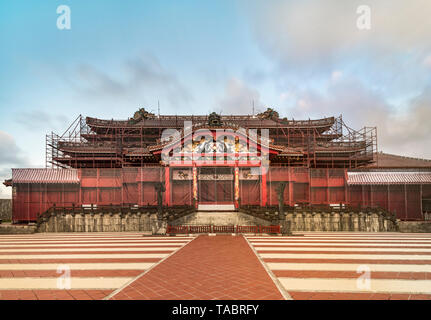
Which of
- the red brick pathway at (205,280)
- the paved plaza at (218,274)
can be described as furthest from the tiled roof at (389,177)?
the red brick pathway at (205,280)

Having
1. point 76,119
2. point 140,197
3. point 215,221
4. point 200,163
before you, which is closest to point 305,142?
point 200,163

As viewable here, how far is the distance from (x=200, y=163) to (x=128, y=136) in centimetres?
1651

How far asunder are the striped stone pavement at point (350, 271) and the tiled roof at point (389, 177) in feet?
59.4

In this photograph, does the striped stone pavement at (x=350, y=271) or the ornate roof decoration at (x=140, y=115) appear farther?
the ornate roof decoration at (x=140, y=115)

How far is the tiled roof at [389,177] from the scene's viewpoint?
2820 cm

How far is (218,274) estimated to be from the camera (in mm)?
7555

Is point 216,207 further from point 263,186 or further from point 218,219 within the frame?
point 263,186

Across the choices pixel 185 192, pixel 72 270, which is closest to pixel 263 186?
pixel 185 192

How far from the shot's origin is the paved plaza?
19.9 feet

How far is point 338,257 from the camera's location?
399 inches

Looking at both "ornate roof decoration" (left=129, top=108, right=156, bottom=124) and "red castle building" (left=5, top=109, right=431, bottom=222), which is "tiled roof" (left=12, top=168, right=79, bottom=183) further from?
"ornate roof decoration" (left=129, top=108, right=156, bottom=124)

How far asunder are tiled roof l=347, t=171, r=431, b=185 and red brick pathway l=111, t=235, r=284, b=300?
2430 cm

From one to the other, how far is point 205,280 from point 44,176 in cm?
2895

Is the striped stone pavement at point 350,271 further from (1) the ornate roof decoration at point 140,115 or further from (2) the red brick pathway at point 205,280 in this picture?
(1) the ornate roof decoration at point 140,115
